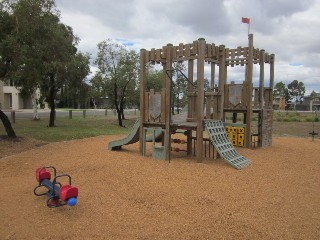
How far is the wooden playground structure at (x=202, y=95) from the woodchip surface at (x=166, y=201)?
1.17 meters

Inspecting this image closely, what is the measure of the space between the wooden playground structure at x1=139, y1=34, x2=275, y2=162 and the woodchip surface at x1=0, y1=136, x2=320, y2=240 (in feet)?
3.83

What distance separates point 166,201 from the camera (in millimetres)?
5137

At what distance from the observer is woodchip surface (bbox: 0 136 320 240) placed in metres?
4.04

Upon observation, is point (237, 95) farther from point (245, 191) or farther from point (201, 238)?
point (201, 238)

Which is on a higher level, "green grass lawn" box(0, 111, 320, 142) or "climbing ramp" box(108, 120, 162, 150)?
"climbing ramp" box(108, 120, 162, 150)

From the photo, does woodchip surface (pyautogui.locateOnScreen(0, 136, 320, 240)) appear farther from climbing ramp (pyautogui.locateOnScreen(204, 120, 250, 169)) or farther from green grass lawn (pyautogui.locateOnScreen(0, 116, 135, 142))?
green grass lawn (pyautogui.locateOnScreen(0, 116, 135, 142))

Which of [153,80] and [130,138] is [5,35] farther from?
[153,80]

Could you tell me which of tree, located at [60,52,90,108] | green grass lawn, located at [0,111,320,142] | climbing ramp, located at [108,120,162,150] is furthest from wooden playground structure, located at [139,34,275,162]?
tree, located at [60,52,90,108]

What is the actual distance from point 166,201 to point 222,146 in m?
3.90

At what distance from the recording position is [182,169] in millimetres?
7625

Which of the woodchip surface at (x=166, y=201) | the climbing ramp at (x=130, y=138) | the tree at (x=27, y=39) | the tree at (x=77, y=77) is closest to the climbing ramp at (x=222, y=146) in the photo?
the woodchip surface at (x=166, y=201)

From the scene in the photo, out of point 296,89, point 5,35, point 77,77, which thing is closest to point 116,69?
point 77,77

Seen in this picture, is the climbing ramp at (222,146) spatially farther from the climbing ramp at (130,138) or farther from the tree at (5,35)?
the tree at (5,35)

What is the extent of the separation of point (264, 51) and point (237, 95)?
207cm
